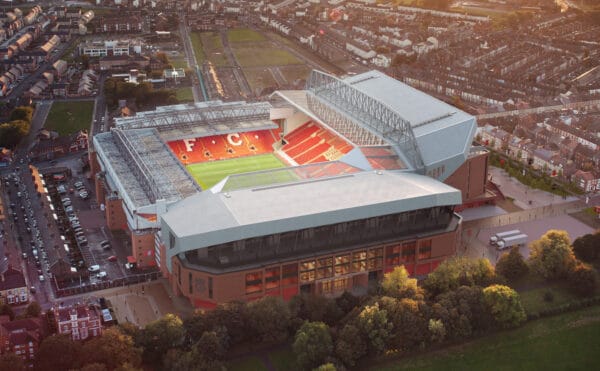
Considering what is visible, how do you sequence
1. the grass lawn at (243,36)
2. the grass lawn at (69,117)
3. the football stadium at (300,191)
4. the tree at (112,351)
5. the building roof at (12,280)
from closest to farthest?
the tree at (112,351) → the football stadium at (300,191) → the building roof at (12,280) → the grass lawn at (69,117) → the grass lawn at (243,36)

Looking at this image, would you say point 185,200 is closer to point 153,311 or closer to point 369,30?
point 153,311

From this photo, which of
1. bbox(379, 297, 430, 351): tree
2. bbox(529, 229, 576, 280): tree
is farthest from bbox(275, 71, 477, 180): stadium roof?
bbox(379, 297, 430, 351): tree

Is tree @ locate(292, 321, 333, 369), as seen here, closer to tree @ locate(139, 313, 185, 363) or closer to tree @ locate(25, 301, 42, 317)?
tree @ locate(139, 313, 185, 363)

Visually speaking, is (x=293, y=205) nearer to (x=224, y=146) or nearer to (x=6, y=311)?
(x=6, y=311)

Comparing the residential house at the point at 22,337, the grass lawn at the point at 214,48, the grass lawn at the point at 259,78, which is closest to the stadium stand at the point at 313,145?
the grass lawn at the point at 259,78

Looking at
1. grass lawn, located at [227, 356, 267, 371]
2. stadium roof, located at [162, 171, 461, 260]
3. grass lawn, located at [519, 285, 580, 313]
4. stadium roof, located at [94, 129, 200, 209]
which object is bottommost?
grass lawn, located at [227, 356, 267, 371]

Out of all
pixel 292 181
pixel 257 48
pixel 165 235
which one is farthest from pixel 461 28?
pixel 165 235

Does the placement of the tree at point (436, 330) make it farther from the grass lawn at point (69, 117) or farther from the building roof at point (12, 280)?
the grass lawn at point (69, 117)
